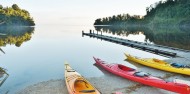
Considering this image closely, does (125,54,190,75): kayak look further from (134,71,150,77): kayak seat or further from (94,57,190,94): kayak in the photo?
(134,71,150,77): kayak seat

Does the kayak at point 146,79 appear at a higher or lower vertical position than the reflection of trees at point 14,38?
higher

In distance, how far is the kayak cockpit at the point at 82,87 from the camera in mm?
12731

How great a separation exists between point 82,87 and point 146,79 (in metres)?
3.99

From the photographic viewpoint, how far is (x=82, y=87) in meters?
13.8

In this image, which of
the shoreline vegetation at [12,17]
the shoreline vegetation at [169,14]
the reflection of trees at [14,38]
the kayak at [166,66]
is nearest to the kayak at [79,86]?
the kayak at [166,66]

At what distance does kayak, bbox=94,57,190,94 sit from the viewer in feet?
40.4

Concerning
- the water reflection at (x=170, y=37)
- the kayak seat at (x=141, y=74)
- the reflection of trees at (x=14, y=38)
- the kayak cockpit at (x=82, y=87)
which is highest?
the kayak seat at (x=141, y=74)

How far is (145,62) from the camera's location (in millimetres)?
21250

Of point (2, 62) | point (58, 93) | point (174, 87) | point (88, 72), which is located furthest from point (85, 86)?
point (2, 62)

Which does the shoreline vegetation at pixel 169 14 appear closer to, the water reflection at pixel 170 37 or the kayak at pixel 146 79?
the water reflection at pixel 170 37

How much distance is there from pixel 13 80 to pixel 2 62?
8938 mm

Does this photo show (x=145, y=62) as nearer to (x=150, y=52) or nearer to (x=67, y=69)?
(x=67, y=69)

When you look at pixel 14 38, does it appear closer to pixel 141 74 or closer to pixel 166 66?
pixel 166 66

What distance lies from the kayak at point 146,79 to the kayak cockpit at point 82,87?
11.6ft
